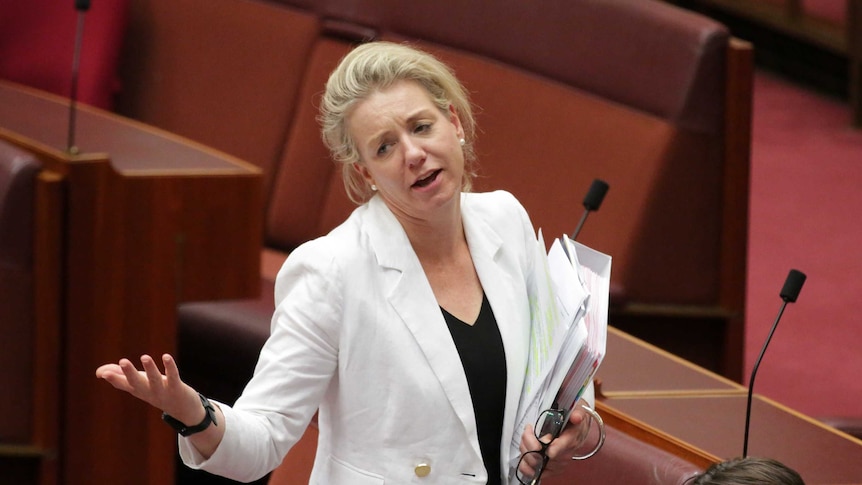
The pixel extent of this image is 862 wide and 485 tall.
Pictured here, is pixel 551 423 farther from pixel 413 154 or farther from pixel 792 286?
pixel 792 286

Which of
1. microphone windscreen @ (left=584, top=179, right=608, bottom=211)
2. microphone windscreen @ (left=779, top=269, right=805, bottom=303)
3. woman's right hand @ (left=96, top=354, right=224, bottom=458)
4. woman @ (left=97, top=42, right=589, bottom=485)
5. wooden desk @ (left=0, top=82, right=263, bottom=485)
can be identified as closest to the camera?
woman's right hand @ (left=96, top=354, right=224, bottom=458)

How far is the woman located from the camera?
1088mm

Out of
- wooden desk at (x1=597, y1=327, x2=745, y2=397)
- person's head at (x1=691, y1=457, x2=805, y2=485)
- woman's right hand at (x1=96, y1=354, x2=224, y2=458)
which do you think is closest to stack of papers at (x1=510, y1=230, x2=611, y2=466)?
person's head at (x1=691, y1=457, x2=805, y2=485)

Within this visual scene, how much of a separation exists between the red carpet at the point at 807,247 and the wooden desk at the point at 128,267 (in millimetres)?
1181

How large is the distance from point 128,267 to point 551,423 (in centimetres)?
104

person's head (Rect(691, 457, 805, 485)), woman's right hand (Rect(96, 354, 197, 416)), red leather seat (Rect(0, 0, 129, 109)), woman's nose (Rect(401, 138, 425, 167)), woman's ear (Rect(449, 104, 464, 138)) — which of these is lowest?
red leather seat (Rect(0, 0, 129, 109))

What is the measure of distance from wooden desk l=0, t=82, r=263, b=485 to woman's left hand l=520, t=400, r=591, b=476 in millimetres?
1014

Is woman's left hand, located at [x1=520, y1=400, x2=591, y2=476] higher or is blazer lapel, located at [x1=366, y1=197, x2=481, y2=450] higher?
blazer lapel, located at [x1=366, y1=197, x2=481, y2=450]

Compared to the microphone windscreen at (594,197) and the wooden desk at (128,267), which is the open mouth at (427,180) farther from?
the wooden desk at (128,267)

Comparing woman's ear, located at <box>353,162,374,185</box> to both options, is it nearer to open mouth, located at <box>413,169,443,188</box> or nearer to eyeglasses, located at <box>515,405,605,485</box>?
open mouth, located at <box>413,169,443,188</box>

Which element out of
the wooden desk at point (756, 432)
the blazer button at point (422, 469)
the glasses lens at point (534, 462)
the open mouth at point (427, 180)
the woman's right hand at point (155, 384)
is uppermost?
the open mouth at point (427, 180)

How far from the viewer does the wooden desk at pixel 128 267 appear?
196 centimetres

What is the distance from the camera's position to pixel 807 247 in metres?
3.29

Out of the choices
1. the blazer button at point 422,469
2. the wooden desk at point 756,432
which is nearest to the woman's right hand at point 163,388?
the blazer button at point 422,469
